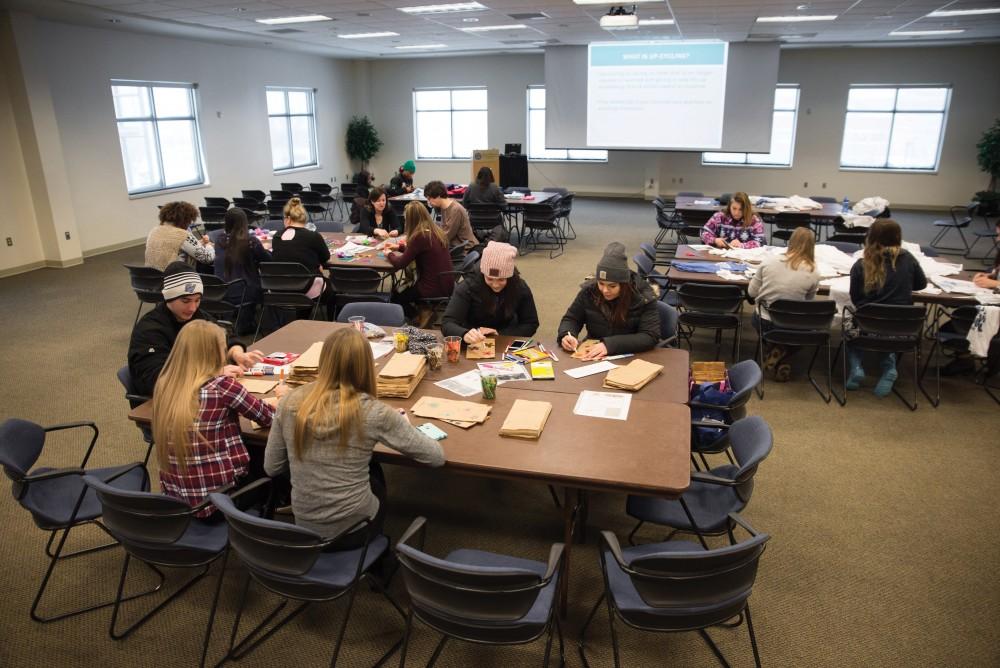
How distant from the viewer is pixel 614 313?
12.6 ft

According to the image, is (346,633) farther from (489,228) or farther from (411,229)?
(489,228)

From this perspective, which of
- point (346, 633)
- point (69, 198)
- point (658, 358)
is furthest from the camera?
point (69, 198)

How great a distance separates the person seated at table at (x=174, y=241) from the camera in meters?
6.00

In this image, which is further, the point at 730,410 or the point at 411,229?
the point at 411,229

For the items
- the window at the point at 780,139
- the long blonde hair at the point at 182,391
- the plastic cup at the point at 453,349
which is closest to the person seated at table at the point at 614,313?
the plastic cup at the point at 453,349

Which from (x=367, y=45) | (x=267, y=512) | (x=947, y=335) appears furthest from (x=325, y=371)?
(x=367, y=45)

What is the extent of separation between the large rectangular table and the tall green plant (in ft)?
45.8

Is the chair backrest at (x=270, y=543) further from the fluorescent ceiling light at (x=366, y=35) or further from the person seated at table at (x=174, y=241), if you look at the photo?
the fluorescent ceiling light at (x=366, y=35)

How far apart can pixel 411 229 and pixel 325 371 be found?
3560 millimetres

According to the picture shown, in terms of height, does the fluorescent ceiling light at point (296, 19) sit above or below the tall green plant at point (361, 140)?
above

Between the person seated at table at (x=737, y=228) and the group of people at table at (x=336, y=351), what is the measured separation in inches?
65.2

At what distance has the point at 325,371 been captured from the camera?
2414 millimetres

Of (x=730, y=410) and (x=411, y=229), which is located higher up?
(x=411, y=229)

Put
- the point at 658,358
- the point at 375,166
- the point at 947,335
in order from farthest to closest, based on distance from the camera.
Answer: the point at 375,166 → the point at 947,335 → the point at 658,358
